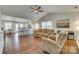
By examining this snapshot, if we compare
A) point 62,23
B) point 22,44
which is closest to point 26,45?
point 22,44

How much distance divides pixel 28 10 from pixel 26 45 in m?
0.92

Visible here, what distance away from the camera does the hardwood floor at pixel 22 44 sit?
2.54 metres

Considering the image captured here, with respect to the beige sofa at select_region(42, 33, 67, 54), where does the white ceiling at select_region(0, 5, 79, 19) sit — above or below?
above

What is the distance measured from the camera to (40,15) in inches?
104

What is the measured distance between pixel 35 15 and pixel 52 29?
1.93 feet

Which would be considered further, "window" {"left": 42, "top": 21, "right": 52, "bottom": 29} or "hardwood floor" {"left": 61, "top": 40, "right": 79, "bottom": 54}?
"window" {"left": 42, "top": 21, "right": 52, "bottom": 29}

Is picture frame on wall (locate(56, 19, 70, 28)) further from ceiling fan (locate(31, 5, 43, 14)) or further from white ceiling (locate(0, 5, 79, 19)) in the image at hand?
ceiling fan (locate(31, 5, 43, 14))

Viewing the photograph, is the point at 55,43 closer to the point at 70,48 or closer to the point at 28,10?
the point at 70,48

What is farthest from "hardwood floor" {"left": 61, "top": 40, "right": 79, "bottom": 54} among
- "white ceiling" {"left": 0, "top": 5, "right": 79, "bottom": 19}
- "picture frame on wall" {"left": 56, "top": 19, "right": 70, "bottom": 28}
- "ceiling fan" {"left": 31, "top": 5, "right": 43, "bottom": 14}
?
"ceiling fan" {"left": 31, "top": 5, "right": 43, "bottom": 14}

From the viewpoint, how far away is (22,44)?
263 cm

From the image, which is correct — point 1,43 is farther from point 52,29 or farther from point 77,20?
point 77,20

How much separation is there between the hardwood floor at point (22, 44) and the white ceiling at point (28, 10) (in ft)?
1.82

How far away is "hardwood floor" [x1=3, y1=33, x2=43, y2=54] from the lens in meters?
2.54
